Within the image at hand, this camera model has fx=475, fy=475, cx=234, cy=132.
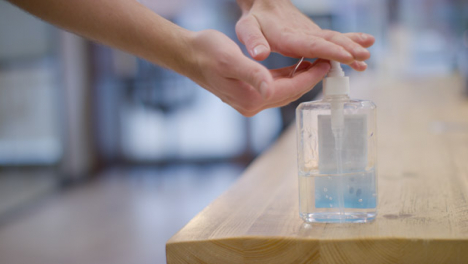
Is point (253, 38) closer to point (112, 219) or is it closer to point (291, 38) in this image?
point (291, 38)

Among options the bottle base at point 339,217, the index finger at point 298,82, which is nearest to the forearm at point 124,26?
the index finger at point 298,82

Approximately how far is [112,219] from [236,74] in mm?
2730

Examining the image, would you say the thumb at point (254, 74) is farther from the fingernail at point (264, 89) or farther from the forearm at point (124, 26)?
the forearm at point (124, 26)

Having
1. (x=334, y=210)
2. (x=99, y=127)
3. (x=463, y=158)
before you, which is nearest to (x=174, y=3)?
(x=99, y=127)

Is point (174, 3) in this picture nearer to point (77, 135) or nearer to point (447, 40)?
point (77, 135)

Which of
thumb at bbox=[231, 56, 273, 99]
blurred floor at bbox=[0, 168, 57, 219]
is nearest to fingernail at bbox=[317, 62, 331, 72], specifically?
thumb at bbox=[231, 56, 273, 99]

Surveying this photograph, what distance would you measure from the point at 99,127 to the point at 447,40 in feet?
13.5

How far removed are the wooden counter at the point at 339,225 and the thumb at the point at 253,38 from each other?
21cm

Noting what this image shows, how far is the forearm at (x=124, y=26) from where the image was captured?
67 centimetres

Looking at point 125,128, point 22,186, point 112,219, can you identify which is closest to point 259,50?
point 112,219

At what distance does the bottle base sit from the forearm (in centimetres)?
27

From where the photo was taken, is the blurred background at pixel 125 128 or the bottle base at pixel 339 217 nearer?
the bottle base at pixel 339 217

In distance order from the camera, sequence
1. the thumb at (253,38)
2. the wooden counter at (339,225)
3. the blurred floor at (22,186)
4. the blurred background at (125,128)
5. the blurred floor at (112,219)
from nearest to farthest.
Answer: the wooden counter at (339,225) < the thumb at (253,38) < the blurred floor at (112,219) < the blurred background at (125,128) < the blurred floor at (22,186)

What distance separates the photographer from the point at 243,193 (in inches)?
30.3
